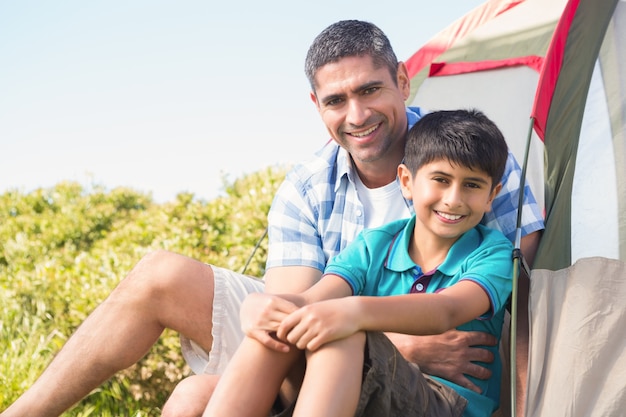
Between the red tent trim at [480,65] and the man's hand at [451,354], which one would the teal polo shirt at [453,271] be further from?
the red tent trim at [480,65]

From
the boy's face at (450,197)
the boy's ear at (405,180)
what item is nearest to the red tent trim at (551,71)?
the boy's face at (450,197)

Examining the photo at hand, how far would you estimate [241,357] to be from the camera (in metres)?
1.99

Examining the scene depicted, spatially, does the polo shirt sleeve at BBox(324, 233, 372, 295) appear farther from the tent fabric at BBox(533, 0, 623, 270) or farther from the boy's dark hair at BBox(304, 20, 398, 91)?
the boy's dark hair at BBox(304, 20, 398, 91)

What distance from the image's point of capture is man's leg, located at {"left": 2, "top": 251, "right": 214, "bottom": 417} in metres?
2.65

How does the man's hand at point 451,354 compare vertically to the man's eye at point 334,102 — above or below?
below

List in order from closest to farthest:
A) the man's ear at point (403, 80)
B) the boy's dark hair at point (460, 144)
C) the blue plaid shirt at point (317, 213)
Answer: the boy's dark hair at point (460, 144), the blue plaid shirt at point (317, 213), the man's ear at point (403, 80)

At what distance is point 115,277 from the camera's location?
4.54m

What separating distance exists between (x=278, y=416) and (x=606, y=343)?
932mm

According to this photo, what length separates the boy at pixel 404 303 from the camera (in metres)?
1.89

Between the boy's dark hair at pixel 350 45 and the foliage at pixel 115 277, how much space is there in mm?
1796

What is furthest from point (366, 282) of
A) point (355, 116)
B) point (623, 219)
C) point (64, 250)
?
point (64, 250)

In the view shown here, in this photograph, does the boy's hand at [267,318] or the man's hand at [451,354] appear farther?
the man's hand at [451,354]

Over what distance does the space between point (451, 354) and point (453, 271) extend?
9.2 inches

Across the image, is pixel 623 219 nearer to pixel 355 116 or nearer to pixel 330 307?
pixel 355 116
